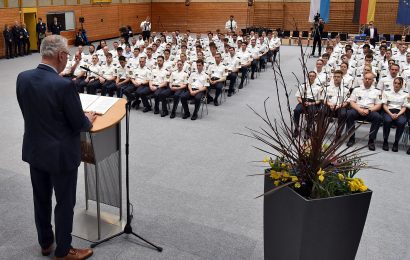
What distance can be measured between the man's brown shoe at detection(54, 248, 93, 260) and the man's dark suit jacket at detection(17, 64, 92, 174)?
83 centimetres

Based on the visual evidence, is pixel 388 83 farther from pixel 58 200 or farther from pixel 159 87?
pixel 58 200

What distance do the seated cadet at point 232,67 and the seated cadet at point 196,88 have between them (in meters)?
1.45

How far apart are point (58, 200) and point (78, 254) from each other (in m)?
0.60

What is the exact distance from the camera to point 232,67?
983 centimetres

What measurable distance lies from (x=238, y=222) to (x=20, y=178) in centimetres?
284

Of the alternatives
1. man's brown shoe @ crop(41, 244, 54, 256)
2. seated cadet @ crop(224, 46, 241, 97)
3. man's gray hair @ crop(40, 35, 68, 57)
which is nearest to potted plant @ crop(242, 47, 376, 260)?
man's gray hair @ crop(40, 35, 68, 57)

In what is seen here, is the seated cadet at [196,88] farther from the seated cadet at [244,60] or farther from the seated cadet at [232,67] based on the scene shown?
the seated cadet at [244,60]

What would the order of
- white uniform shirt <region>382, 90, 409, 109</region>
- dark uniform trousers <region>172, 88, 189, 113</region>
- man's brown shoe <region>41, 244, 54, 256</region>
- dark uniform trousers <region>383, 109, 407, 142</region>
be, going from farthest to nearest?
dark uniform trousers <region>172, 88, 189, 113</region>
white uniform shirt <region>382, 90, 409, 109</region>
dark uniform trousers <region>383, 109, 407, 142</region>
man's brown shoe <region>41, 244, 54, 256</region>

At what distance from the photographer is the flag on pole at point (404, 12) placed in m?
18.2

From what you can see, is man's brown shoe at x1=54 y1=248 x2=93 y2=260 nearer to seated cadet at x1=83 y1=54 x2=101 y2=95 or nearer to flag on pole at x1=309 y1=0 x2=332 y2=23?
seated cadet at x1=83 y1=54 x2=101 y2=95

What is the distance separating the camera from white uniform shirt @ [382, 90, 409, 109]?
6.68 m

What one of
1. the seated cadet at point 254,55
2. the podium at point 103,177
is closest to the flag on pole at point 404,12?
the seated cadet at point 254,55

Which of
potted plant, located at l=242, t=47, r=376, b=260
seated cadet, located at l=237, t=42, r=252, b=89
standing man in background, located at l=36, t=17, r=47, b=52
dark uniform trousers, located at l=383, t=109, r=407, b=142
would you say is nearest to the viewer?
potted plant, located at l=242, t=47, r=376, b=260

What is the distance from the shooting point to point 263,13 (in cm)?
2300
